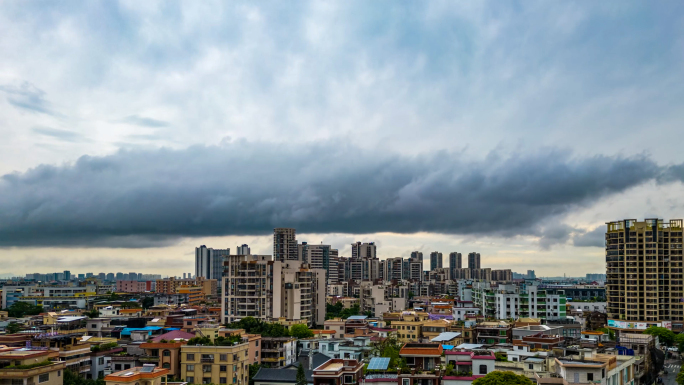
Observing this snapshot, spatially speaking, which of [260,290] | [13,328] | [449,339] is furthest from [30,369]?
[260,290]

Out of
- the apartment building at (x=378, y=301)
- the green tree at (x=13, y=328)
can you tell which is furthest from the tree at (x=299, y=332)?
the apartment building at (x=378, y=301)

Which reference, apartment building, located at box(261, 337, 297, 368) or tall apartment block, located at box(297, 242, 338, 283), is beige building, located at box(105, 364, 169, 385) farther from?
tall apartment block, located at box(297, 242, 338, 283)

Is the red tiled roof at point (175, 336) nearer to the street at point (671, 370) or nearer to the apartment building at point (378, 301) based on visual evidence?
the street at point (671, 370)

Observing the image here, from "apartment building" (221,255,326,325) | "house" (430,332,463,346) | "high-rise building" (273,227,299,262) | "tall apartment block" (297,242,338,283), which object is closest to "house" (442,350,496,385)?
"house" (430,332,463,346)

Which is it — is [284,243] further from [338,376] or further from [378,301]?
[338,376]

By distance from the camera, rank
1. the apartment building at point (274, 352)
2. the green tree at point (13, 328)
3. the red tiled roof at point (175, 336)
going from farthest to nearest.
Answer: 1. the green tree at point (13, 328)
2. the apartment building at point (274, 352)
3. the red tiled roof at point (175, 336)

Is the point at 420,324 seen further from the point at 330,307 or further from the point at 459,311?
the point at 330,307
